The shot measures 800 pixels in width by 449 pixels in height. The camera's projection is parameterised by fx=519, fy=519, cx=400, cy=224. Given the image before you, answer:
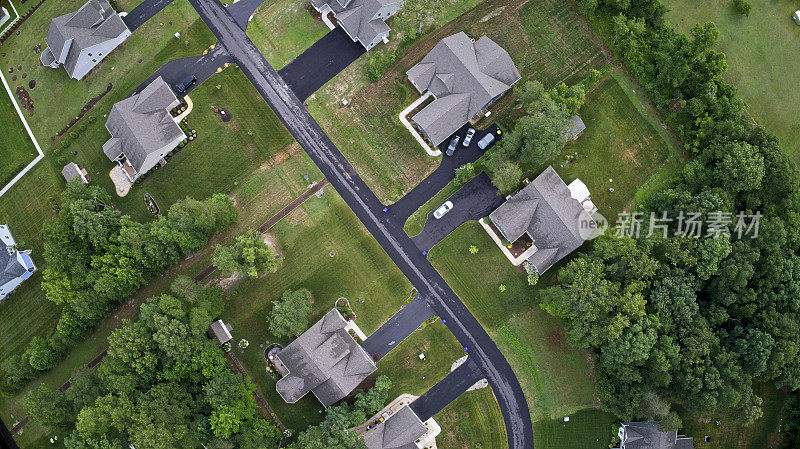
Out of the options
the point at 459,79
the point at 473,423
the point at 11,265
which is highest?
the point at 11,265

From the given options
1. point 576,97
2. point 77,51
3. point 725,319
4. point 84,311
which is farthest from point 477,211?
point 77,51

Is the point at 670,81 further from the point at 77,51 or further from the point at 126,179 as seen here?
the point at 77,51

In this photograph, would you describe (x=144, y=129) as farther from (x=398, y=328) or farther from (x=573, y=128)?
(x=573, y=128)

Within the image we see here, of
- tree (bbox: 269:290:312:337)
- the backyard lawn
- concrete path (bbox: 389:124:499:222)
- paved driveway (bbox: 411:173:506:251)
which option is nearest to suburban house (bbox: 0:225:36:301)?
tree (bbox: 269:290:312:337)

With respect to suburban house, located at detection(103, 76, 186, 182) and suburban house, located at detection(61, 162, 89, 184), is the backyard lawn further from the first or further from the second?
suburban house, located at detection(61, 162, 89, 184)

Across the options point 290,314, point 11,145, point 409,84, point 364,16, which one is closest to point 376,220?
point 290,314
